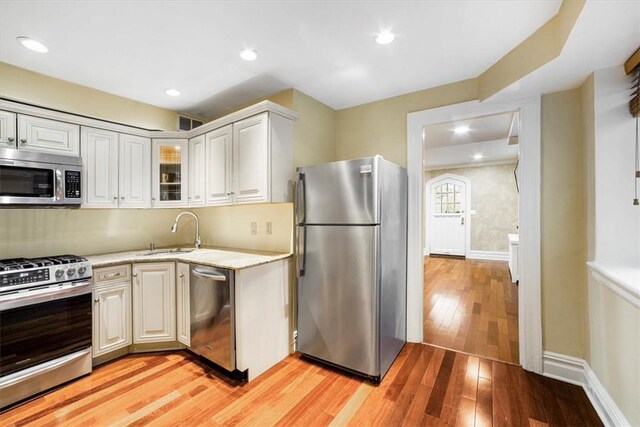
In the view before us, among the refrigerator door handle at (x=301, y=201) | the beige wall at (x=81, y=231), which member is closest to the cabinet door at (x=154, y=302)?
the beige wall at (x=81, y=231)

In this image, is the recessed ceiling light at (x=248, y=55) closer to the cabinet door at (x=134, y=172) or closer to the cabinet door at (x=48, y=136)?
the cabinet door at (x=134, y=172)

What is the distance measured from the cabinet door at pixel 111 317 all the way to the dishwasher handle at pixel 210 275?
720 millimetres

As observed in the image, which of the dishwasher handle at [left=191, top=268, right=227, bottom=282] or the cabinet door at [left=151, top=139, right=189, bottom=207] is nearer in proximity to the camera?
the dishwasher handle at [left=191, top=268, right=227, bottom=282]

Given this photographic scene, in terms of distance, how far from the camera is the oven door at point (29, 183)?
6.57 ft

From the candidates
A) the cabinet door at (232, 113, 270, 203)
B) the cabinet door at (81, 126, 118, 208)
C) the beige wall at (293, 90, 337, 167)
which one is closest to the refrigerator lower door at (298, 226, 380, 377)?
the cabinet door at (232, 113, 270, 203)

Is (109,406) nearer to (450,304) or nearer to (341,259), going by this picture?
(341,259)

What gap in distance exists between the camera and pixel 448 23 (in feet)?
5.61

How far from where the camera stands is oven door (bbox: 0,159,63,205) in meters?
2.00

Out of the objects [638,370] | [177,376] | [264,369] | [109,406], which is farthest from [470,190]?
[109,406]

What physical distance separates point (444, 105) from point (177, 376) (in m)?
3.31

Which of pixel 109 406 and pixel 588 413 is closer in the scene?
pixel 588 413

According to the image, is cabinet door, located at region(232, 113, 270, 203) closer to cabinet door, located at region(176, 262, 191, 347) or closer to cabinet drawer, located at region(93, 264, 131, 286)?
cabinet door, located at region(176, 262, 191, 347)

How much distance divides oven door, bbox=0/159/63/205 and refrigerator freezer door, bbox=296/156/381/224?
2.00 meters

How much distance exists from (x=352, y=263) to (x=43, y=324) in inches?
91.7
